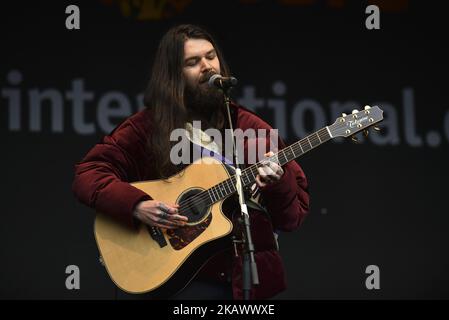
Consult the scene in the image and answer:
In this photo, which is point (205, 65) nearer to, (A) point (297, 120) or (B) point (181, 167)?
(B) point (181, 167)

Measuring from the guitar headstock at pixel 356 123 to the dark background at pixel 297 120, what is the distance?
1.99 metres

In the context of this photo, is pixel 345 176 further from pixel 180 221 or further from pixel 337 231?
pixel 180 221

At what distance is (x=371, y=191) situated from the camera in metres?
5.48

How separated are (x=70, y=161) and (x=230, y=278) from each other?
2.11 metres

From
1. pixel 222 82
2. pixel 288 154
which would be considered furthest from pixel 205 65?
pixel 288 154

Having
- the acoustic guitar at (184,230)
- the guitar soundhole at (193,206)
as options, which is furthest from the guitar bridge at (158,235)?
the guitar soundhole at (193,206)

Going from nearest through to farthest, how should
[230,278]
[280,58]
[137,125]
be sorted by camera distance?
[230,278]
[137,125]
[280,58]

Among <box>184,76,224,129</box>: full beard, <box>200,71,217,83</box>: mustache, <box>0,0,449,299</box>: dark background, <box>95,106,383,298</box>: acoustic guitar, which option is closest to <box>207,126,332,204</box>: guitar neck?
<box>95,106,383,298</box>: acoustic guitar

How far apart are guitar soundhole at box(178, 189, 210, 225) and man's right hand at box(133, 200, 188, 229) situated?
0.05 metres

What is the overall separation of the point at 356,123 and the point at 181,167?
77 cm
